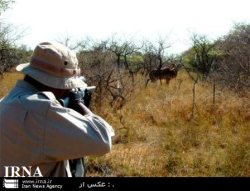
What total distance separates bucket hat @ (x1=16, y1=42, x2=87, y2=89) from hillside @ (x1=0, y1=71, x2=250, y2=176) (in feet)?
10.7

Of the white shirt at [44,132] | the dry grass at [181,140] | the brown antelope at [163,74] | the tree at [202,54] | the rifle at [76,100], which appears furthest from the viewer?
the tree at [202,54]

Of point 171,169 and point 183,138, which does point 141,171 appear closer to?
point 171,169

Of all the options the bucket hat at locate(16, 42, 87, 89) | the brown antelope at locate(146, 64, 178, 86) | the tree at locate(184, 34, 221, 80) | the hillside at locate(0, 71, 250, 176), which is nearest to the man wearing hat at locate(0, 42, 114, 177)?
the bucket hat at locate(16, 42, 87, 89)

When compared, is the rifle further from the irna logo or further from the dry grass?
the dry grass

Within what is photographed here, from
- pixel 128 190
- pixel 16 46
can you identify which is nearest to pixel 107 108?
pixel 128 190

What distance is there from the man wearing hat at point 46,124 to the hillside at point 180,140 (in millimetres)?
3259

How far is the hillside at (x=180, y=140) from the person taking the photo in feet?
16.7

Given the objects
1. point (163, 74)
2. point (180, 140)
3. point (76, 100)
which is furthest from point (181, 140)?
point (163, 74)

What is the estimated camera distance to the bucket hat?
5.34ft

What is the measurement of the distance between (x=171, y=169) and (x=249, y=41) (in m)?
7.17

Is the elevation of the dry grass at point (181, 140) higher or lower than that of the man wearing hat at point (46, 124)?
lower

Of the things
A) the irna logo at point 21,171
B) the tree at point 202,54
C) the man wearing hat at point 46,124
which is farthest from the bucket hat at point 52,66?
the tree at point 202,54

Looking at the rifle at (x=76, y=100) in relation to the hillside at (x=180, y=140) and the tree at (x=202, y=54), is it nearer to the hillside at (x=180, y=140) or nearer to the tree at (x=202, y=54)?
the hillside at (x=180, y=140)

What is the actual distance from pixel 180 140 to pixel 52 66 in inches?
183
